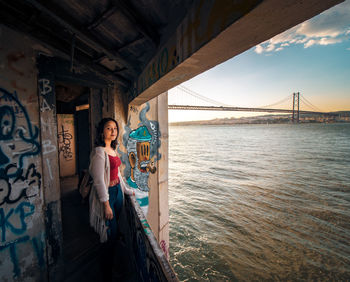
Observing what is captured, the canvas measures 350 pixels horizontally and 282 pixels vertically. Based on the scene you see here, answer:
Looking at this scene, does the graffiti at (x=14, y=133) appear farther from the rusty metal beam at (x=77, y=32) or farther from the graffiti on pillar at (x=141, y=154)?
the graffiti on pillar at (x=141, y=154)

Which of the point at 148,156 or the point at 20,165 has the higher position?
the point at 20,165

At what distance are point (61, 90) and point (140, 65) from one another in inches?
A: 133

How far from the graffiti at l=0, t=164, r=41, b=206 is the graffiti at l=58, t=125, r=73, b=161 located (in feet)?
15.7

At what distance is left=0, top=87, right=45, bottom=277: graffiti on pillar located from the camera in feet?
5.91

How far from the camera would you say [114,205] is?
6.94 feet

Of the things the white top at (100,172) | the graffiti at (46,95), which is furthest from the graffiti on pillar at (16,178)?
the white top at (100,172)

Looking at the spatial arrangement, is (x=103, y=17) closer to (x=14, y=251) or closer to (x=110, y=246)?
(x=110, y=246)

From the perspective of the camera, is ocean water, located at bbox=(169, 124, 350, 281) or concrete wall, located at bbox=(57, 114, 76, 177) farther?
concrete wall, located at bbox=(57, 114, 76, 177)

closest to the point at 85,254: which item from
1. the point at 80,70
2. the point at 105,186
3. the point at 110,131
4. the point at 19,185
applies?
the point at 19,185

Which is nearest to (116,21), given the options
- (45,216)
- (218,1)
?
(218,1)

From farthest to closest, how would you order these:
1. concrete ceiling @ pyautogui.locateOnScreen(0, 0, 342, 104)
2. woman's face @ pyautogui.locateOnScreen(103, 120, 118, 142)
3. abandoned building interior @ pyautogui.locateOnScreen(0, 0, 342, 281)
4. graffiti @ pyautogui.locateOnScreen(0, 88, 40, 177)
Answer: woman's face @ pyautogui.locateOnScreen(103, 120, 118, 142)
graffiti @ pyautogui.locateOnScreen(0, 88, 40, 177)
abandoned building interior @ pyautogui.locateOnScreen(0, 0, 342, 281)
concrete ceiling @ pyautogui.locateOnScreen(0, 0, 342, 104)

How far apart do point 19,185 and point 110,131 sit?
1209 mm

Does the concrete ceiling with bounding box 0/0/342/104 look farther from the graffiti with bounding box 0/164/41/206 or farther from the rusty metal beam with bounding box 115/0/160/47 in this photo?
the graffiti with bounding box 0/164/41/206

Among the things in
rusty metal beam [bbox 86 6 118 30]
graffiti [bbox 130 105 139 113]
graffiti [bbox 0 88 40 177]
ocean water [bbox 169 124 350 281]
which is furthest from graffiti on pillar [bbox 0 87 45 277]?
ocean water [bbox 169 124 350 281]
